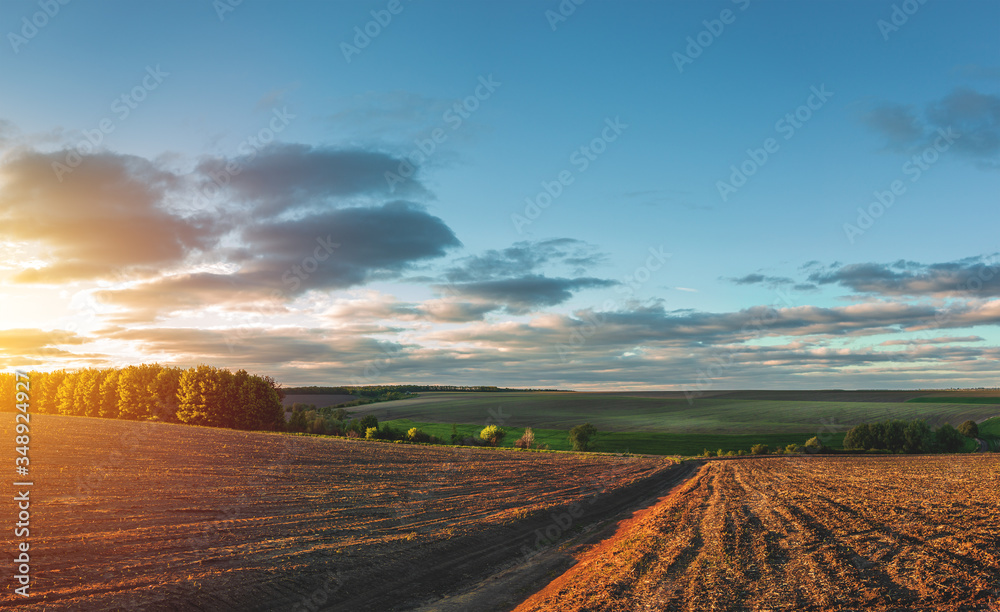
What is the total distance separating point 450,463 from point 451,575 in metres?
31.7

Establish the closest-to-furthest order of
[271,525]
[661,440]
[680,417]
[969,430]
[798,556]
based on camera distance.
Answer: [798,556] < [271,525] < [661,440] < [969,430] < [680,417]

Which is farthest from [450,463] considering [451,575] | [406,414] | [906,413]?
[906,413]

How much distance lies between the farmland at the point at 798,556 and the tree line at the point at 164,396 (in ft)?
251

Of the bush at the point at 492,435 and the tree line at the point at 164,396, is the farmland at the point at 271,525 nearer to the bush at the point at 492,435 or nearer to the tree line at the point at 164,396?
the bush at the point at 492,435

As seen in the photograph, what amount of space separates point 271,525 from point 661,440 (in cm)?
7465

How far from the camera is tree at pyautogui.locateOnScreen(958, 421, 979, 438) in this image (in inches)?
3661

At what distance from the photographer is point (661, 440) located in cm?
8662

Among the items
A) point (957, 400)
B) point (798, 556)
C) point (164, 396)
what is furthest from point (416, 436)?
point (957, 400)

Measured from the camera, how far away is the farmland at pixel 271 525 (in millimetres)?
14305

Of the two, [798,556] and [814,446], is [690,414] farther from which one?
[798,556]

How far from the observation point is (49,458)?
37.8m

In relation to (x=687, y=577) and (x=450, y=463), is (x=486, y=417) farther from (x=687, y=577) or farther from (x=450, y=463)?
(x=687, y=577)

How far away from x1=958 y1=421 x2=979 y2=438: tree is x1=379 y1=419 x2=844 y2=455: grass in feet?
66.4

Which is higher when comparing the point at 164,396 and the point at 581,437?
the point at 164,396
